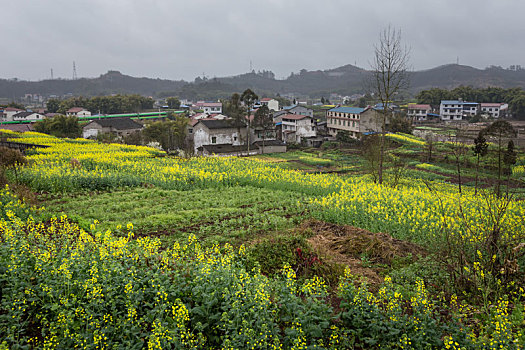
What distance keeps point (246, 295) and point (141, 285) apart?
1.77 meters

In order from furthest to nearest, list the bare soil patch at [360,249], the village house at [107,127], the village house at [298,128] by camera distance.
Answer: the village house at [298,128], the village house at [107,127], the bare soil patch at [360,249]

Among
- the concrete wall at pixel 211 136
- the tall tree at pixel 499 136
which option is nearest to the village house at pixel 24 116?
the concrete wall at pixel 211 136

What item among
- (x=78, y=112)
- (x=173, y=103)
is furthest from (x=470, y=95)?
(x=78, y=112)

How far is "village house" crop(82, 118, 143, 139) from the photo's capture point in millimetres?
56500

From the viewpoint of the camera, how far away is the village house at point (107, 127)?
56500 mm

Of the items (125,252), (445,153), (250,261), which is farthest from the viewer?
(445,153)

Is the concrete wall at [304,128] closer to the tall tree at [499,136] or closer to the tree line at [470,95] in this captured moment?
the tall tree at [499,136]

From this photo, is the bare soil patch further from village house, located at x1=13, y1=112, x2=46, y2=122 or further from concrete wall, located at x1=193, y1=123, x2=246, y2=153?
village house, located at x1=13, y1=112, x2=46, y2=122

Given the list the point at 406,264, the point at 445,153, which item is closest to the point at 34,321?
the point at 406,264

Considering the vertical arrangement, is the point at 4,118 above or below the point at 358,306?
above

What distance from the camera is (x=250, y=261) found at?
7648mm

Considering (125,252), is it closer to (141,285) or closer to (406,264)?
(141,285)

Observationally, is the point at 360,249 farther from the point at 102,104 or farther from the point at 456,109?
the point at 102,104

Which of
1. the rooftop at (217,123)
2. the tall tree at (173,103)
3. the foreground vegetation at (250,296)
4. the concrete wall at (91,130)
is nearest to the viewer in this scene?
the foreground vegetation at (250,296)
